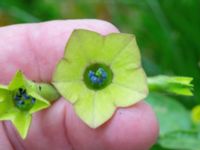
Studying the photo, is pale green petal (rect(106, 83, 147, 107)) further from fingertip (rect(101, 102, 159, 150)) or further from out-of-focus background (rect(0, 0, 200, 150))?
out-of-focus background (rect(0, 0, 200, 150))

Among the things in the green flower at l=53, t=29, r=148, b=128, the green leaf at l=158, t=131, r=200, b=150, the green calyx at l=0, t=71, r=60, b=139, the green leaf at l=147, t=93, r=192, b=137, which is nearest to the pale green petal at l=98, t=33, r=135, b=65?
the green flower at l=53, t=29, r=148, b=128

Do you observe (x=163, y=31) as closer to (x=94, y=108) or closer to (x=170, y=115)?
(x=170, y=115)

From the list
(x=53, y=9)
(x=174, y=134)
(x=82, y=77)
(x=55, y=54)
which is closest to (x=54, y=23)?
(x=55, y=54)

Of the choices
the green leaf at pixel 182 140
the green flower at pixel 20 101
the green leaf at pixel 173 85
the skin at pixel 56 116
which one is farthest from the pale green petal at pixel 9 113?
the green leaf at pixel 182 140

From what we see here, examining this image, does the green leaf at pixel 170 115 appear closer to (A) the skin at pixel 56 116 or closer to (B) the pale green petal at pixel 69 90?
(A) the skin at pixel 56 116

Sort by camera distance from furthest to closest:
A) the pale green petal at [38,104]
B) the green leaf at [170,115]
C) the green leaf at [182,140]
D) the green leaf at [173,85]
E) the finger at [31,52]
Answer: the green leaf at [170,115], the green leaf at [182,140], the finger at [31,52], the green leaf at [173,85], the pale green petal at [38,104]

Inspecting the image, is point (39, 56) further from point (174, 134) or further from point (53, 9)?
point (53, 9)

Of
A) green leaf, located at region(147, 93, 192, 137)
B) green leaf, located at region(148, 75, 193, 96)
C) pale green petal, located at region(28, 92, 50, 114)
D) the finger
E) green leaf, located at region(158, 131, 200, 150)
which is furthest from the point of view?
green leaf, located at region(147, 93, 192, 137)
